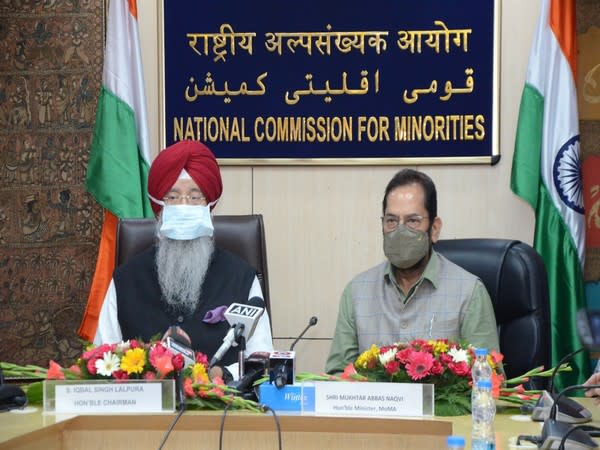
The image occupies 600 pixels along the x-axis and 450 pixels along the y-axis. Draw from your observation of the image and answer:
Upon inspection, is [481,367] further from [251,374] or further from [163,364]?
[163,364]

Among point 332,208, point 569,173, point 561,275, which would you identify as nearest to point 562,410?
point 561,275

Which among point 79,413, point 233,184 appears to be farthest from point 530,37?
point 79,413

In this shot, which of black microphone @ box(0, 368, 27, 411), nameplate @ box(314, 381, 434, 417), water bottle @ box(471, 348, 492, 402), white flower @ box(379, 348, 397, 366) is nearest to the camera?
water bottle @ box(471, 348, 492, 402)

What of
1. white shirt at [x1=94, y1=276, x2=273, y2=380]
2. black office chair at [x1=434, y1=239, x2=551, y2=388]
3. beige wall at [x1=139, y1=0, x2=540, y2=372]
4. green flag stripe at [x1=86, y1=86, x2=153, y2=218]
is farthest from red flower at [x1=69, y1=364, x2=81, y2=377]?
beige wall at [x1=139, y1=0, x2=540, y2=372]

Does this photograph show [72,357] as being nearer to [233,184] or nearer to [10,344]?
[10,344]

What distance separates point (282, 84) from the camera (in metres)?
5.04

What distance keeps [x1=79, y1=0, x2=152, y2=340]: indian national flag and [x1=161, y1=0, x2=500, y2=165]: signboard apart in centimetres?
19

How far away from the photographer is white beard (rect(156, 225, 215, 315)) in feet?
12.0

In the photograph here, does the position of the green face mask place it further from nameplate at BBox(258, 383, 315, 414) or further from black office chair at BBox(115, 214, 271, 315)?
nameplate at BBox(258, 383, 315, 414)

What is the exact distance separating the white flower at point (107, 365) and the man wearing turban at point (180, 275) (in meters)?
1.01

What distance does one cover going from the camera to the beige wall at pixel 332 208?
494cm

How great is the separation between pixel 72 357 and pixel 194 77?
1.61 metres

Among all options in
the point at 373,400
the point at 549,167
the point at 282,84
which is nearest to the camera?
the point at 373,400

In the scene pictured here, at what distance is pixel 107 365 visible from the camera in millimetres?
2555
